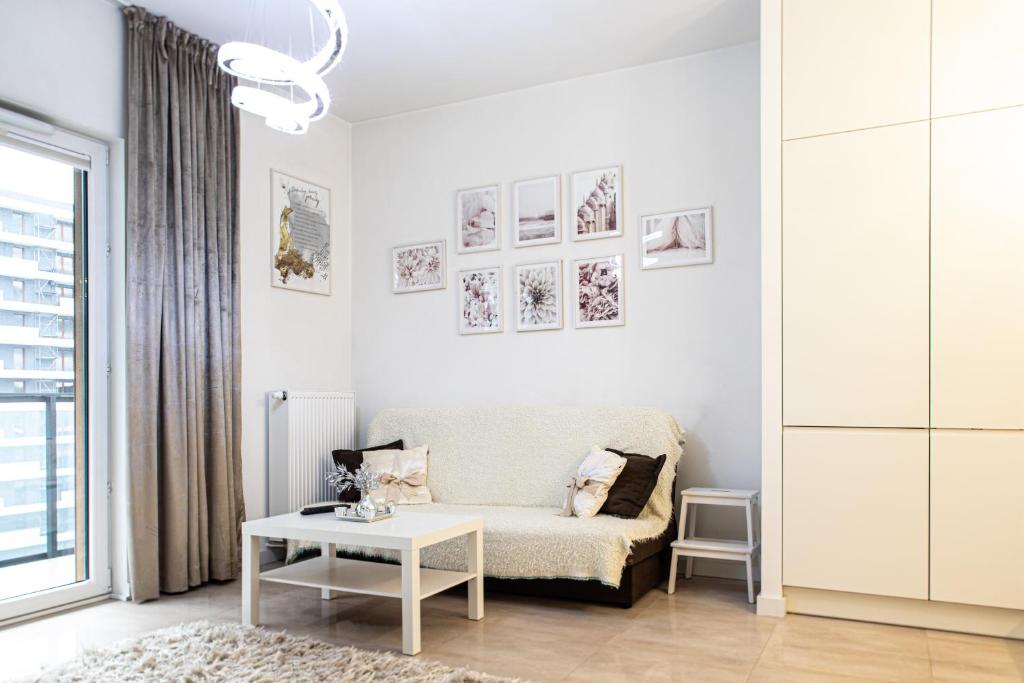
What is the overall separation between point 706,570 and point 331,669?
226 cm

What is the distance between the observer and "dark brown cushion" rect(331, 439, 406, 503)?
4332 mm

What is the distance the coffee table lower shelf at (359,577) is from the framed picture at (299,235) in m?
1.92

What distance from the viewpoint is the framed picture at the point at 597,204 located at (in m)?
4.48

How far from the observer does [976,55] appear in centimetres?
313

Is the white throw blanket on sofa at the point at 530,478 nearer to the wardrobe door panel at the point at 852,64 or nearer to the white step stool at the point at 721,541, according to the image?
the white step stool at the point at 721,541

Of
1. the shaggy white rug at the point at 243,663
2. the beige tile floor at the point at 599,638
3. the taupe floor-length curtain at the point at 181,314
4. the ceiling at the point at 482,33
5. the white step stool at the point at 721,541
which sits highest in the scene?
the ceiling at the point at 482,33

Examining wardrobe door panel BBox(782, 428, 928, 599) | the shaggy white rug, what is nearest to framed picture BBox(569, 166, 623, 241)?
wardrobe door panel BBox(782, 428, 928, 599)

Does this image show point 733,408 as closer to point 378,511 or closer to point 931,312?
point 931,312

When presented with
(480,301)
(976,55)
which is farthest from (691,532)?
(976,55)

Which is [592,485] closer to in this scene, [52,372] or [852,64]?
[852,64]

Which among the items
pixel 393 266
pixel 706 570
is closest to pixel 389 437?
pixel 393 266

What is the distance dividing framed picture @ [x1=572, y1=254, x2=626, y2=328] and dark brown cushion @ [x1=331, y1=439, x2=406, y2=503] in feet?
4.31

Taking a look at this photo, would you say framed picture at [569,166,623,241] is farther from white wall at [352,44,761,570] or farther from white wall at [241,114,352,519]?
white wall at [241,114,352,519]

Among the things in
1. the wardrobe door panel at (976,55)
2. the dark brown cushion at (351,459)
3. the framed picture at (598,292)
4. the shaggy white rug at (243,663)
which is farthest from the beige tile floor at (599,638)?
the wardrobe door panel at (976,55)
